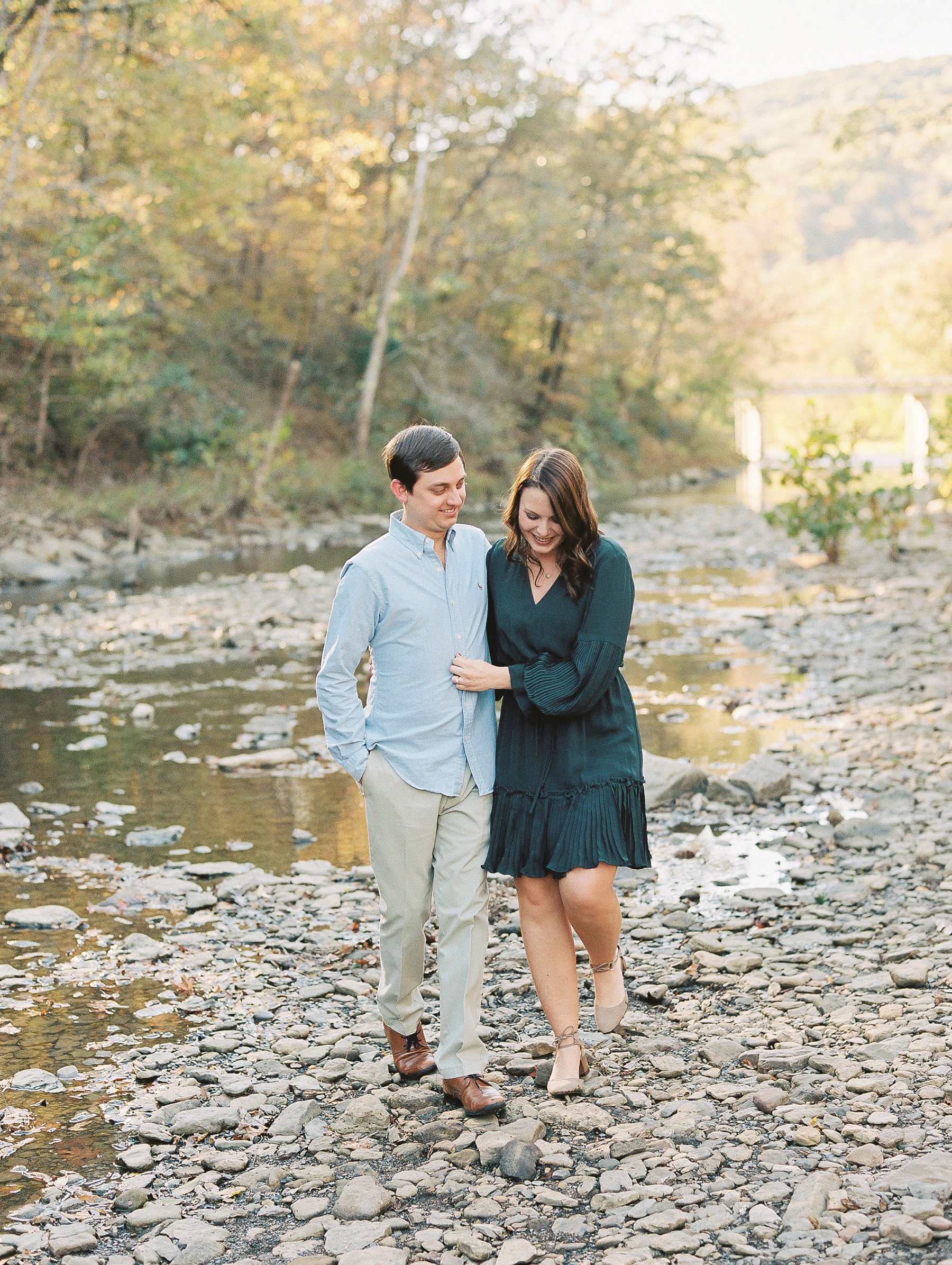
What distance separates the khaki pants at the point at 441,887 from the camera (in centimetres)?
380

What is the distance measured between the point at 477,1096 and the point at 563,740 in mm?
1120

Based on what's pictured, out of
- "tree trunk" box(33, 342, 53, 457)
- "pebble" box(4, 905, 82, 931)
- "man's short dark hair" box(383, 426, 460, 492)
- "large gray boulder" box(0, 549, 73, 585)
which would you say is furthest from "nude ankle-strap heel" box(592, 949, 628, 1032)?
"tree trunk" box(33, 342, 53, 457)

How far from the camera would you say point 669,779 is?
733cm

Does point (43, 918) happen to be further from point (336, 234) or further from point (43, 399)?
point (336, 234)

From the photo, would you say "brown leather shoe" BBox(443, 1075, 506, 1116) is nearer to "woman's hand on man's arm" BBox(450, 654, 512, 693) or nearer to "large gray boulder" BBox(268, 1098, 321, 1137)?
"large gray boulder" BBox(268, 1098, 321, 1137)

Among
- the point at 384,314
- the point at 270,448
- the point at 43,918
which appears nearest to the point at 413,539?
the point at 43,918

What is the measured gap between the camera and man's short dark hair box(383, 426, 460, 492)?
3.74 meters

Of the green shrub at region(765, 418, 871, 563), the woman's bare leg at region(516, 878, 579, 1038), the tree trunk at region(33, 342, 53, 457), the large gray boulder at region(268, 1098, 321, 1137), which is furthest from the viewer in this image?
the tree trunk at region(33, 342, 53, 457)

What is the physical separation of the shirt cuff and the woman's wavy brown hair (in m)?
0.28

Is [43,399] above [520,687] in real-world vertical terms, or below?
above

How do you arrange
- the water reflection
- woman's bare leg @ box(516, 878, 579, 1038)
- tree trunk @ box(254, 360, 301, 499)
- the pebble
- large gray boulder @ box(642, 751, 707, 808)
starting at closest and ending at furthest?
woman's bare leg @ box(516, 878, 579, 1038), the pebble, large gray boulder @ box(642, 751, 707, 808), tree trunk @ box(254, 360, 301, 499), the water reflection

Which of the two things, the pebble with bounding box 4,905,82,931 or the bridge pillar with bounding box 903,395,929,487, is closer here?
the pebble with bounding box 4,905,82,931

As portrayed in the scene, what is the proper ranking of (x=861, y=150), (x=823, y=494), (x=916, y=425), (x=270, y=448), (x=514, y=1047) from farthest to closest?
1. (x=916, y=425)
2. (x=270, y=448)
3. (x=861, y=150)
4. (x=823, y=494)
5. (x=514, y=1047)

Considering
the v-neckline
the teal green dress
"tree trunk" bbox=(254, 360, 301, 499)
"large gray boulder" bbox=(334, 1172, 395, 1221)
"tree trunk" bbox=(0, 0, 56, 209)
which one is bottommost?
"large gray boulder" bbox=(334, 1172, 395, 1221)
